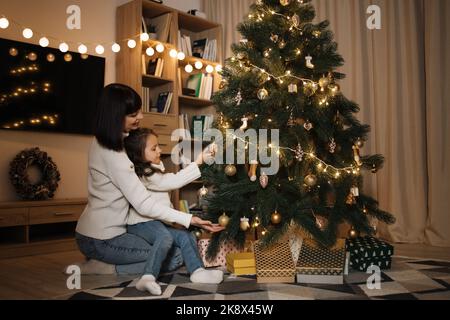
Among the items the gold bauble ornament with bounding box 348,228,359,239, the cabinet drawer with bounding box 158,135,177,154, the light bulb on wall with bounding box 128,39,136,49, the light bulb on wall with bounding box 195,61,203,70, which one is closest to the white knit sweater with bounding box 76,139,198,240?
the gold bauble ornament with bounding box 348,228,359,239

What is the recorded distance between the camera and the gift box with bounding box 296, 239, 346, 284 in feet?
6.26

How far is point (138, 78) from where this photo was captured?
11.8 feet

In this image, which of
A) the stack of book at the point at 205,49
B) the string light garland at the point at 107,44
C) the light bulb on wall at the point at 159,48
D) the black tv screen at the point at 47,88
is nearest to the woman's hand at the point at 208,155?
the string light garland at the point at 107,44

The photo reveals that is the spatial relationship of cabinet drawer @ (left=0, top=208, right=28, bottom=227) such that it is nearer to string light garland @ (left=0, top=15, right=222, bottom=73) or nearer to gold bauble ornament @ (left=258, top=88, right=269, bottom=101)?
string light garland @ (left=0, top=15, right=222, bottom=73)

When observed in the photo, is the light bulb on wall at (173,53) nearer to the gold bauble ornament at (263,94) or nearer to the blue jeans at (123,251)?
the gold bauble ornament at (263,94)

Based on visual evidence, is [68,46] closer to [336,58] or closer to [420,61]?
[336,58]

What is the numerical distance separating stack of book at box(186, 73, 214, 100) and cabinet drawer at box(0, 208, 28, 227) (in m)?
1.86

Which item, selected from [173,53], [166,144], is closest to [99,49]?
[173,53]

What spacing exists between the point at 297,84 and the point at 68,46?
7.08 ft

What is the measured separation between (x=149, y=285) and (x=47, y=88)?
7.01ft

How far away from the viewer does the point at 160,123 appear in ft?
12.2

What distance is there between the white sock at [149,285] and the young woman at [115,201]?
7.6 inches

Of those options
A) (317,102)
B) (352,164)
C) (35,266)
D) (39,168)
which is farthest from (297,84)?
(39,168)

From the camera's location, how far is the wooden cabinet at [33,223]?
283 centimetres
